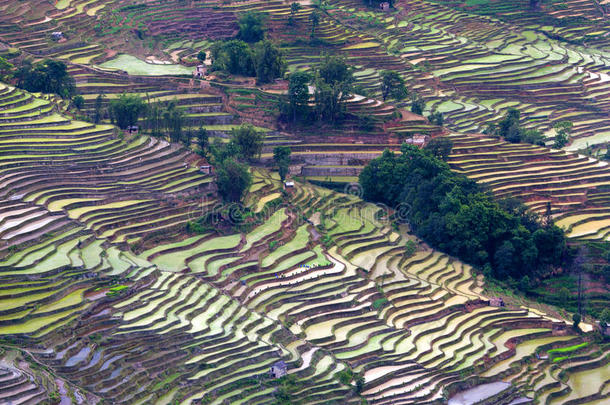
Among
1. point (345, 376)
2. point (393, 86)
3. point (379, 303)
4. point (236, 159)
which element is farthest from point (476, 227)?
point (393, 86)

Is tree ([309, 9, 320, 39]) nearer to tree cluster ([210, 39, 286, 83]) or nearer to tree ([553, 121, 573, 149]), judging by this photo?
tree cluster ([210, 39, 286, 83])

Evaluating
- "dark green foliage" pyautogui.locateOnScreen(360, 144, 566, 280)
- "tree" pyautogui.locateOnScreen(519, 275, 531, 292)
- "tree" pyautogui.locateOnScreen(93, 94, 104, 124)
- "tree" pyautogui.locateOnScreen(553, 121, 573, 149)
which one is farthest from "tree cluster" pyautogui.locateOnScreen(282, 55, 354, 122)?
"tree" pyautogui.locateOnScreen(519, 275, 531, 292)

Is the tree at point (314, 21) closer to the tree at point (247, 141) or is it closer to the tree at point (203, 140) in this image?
the tree at point (247, 141)

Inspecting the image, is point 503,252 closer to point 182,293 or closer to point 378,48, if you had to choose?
point 182,293

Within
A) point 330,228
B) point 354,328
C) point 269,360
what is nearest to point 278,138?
point 330,228

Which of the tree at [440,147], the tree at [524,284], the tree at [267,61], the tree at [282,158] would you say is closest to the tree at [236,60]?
the tree at [267,61]

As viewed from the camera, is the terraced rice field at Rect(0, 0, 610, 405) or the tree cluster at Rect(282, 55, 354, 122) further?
the tree cluster at Rect(282, 55, 354, 122)

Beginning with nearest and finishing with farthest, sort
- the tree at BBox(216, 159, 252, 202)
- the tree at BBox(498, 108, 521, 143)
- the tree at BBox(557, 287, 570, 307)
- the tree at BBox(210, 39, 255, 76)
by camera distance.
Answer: the tree at BBox(557, 287, 570, 307), the tree at BBox(216, 159, 252, 202), the tree at BBox(498, 108, 521, 143), the tree at BBox(210, 39, 255, 76)

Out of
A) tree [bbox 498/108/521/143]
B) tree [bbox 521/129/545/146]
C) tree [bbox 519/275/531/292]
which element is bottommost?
tree [bbox 519/275/531/292]
